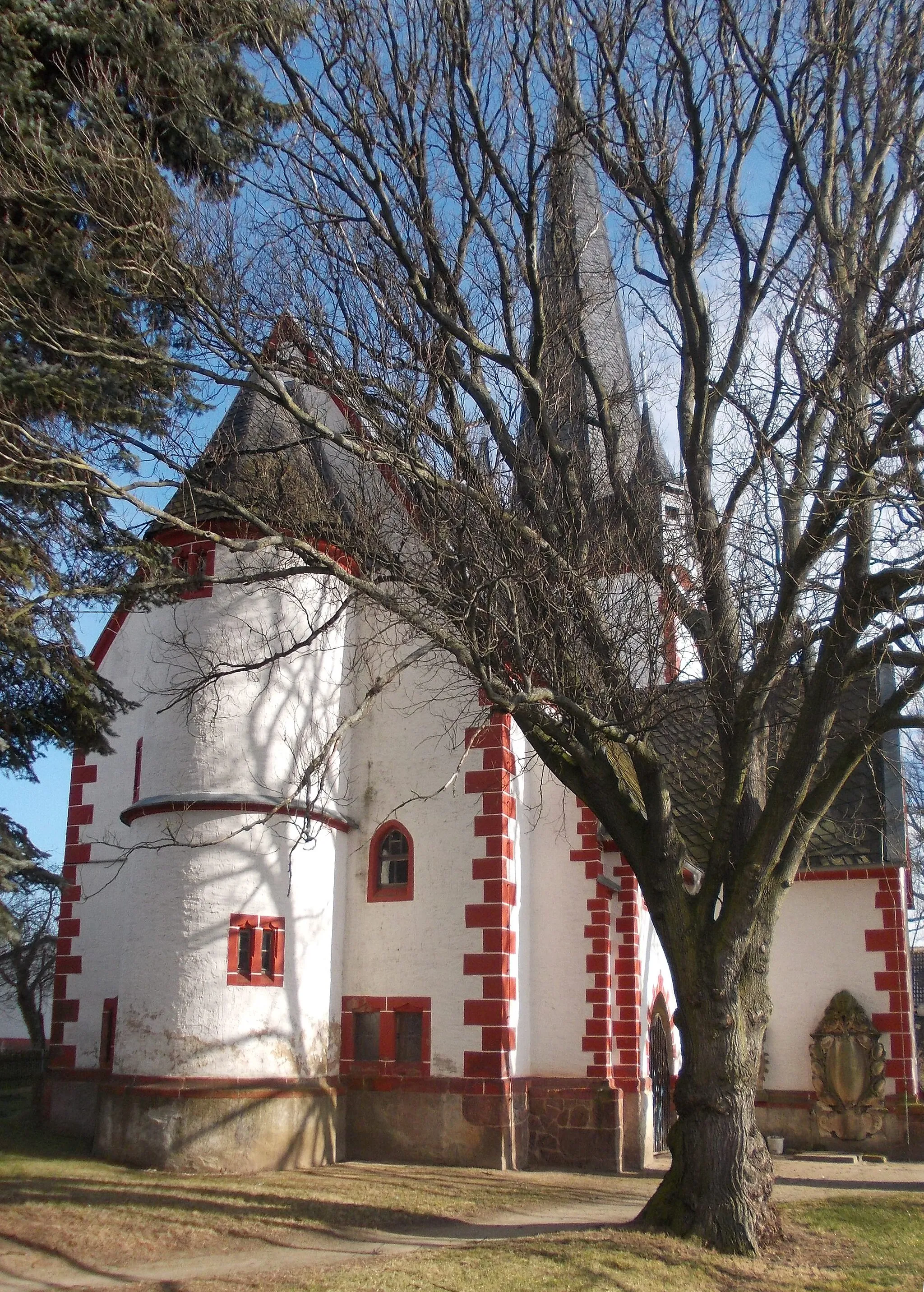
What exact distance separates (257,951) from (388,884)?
242 centimetres

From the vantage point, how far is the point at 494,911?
15.5 m

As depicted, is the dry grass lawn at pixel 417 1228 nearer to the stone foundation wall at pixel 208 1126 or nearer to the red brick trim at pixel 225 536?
the stone foundation wall at pixel 208 1126

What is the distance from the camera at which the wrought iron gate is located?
17656mm

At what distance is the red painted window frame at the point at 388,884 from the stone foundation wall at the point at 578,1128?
3.20 meters

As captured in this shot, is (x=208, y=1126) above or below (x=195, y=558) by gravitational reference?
below

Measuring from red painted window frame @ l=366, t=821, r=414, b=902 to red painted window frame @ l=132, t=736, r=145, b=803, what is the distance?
3.23 metres

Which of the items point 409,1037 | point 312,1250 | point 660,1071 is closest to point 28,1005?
point 409,1037

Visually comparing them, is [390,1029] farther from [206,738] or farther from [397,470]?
[397,470]

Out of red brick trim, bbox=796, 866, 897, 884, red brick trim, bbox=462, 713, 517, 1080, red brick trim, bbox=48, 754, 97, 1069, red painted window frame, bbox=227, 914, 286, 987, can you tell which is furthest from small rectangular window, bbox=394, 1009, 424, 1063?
red brick trim, bbox=796, 866, 897, 884

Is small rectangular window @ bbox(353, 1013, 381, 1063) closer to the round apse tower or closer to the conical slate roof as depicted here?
the round apse tower

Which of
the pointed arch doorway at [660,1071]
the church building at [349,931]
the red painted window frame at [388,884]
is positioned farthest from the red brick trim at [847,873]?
the red painted window frame at [388,884]

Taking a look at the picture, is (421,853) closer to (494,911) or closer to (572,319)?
(494,911)

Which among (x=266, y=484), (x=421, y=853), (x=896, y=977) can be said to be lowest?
(x=896, y=977)

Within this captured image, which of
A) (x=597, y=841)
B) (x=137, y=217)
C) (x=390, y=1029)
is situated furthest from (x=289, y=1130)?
(x=137, y=217)
